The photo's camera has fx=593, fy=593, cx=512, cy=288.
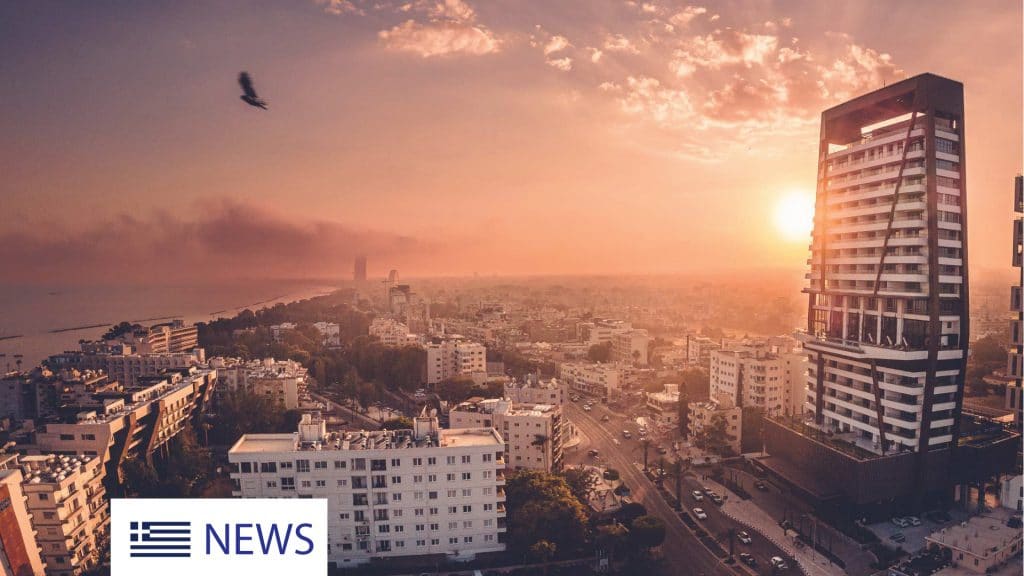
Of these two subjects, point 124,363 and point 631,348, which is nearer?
point 124,363

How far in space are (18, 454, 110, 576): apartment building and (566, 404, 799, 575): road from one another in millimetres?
8588

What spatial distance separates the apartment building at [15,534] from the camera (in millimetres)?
6879

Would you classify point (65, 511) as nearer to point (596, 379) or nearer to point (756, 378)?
point (756, 378)

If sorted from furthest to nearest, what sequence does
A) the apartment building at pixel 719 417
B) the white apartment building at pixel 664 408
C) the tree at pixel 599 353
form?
the tree at pixel 599 353, the white apartment building at pixel 664 408, the apartment building at pixel 719 417

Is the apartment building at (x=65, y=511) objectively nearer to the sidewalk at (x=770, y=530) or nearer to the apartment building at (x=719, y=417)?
the sidewalk at (x=770, y=530)

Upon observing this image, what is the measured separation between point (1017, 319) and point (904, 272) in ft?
5.56

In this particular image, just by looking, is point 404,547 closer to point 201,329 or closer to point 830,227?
point 830,227

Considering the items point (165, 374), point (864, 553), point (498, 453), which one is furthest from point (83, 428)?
point (864, 553)

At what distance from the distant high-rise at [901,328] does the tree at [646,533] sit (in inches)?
118

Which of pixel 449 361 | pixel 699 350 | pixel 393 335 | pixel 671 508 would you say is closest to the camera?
pixel 671 508

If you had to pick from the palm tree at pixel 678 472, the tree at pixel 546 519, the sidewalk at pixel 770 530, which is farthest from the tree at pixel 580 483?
the sidewalk at pixel 770 530

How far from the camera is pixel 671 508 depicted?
10.8 meters

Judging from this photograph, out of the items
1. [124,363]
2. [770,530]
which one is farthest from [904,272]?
[124,363]

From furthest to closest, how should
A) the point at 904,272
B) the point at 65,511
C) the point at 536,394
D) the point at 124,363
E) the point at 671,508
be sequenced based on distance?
the point at 124,363, the point at 536,394, the point at 671,508, the point at 904,272, the point at 65,511
